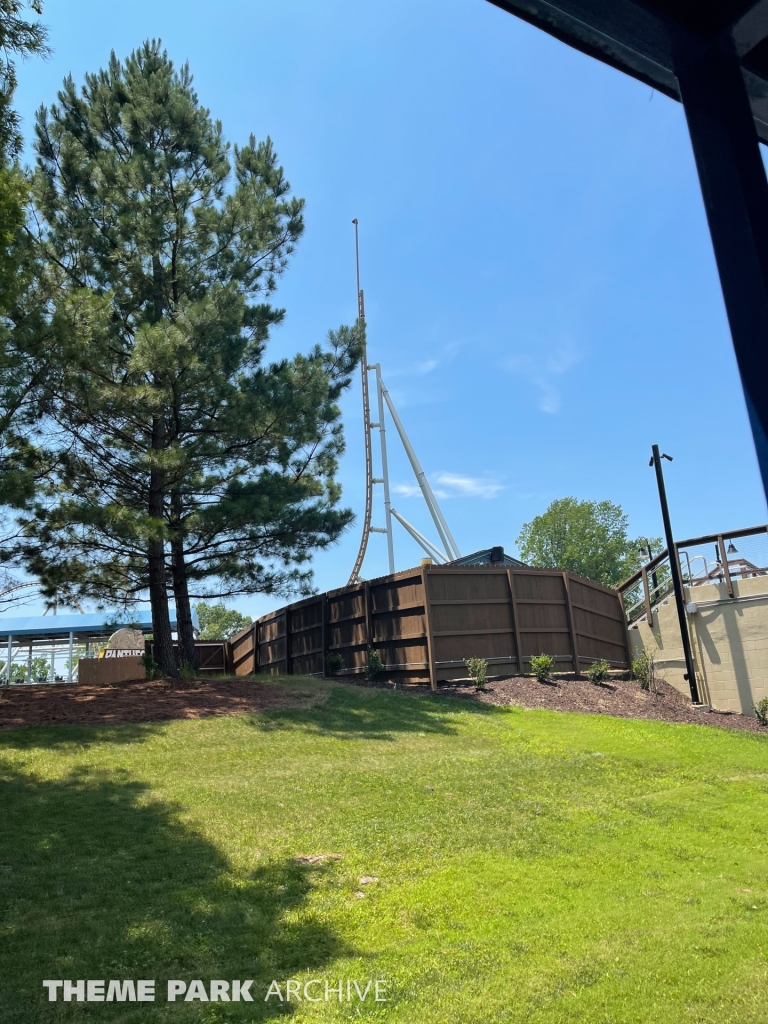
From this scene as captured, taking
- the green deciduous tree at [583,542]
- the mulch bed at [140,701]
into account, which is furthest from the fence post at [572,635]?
the green deciduous tree at [583,542]

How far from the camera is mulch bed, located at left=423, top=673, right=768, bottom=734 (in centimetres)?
1255

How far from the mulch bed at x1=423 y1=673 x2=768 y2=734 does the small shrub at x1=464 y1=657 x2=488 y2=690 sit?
14cm

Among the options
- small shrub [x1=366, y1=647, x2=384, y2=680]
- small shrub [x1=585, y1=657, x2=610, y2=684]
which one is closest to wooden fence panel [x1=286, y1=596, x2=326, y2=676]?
small shrub [x1=366, y1=647, x2=384, y2=680]

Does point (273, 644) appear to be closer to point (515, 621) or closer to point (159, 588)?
point (159, 588)

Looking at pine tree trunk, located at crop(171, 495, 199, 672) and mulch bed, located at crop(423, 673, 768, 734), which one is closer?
mulch bed, located at crop(423, 673, 768, 734)

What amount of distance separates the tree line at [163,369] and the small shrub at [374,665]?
294 centimetres

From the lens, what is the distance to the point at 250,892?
15.4 ft

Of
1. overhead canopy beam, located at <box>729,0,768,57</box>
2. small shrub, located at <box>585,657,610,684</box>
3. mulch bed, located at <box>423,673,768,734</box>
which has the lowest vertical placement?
mulch bed, located at <box>423,673,768,734</box>

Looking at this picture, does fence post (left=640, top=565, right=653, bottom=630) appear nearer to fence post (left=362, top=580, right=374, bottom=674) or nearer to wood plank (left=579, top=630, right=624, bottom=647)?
wood plank (left=579, top=630, right=624, bottom=647)

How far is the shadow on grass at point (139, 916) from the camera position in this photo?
11.1ft

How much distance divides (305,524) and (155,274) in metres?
6.04

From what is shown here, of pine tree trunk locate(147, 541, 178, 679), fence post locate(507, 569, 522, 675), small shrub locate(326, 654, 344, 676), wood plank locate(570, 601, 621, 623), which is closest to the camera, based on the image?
pine tree trunk locate(147, 541, 178, 679)

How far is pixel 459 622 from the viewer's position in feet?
45.4

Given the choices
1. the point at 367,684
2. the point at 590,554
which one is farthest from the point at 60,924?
the point at 590,554
